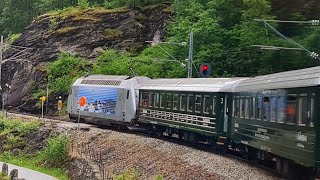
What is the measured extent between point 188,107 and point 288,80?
10.8 meters

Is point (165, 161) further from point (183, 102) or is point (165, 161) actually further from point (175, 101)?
point (175, 101)

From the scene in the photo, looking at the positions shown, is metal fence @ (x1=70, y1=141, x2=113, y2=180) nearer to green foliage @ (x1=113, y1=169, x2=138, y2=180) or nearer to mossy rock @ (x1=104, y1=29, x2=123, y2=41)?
green foliage @ (x1=113, y1=169, x2=138, y2=180)

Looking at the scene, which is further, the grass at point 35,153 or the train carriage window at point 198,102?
the grass at point 35,153

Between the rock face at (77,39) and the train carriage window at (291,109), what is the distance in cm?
4218

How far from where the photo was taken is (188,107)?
25.7m

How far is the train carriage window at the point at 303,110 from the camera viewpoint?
44.3ft

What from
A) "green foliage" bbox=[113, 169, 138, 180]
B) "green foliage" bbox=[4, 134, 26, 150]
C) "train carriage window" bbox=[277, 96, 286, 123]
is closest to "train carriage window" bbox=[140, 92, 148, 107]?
"green foliage" bbox=[4, 134, 26, 150]

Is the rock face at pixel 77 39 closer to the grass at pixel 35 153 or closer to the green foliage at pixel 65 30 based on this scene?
the green foliage at pixel 65 30

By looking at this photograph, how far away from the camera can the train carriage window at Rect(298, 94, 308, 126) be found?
531 inches

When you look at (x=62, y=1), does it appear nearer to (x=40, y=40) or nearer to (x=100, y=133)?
(x=40, y=40)

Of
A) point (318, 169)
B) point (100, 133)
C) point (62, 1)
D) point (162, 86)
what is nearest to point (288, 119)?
point (318, 169)

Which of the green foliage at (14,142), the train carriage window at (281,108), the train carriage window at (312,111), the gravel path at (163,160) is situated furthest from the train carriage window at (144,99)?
the train carriage window at (312,111)

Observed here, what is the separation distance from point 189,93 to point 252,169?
8193 millimetres

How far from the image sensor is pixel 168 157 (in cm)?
2106
